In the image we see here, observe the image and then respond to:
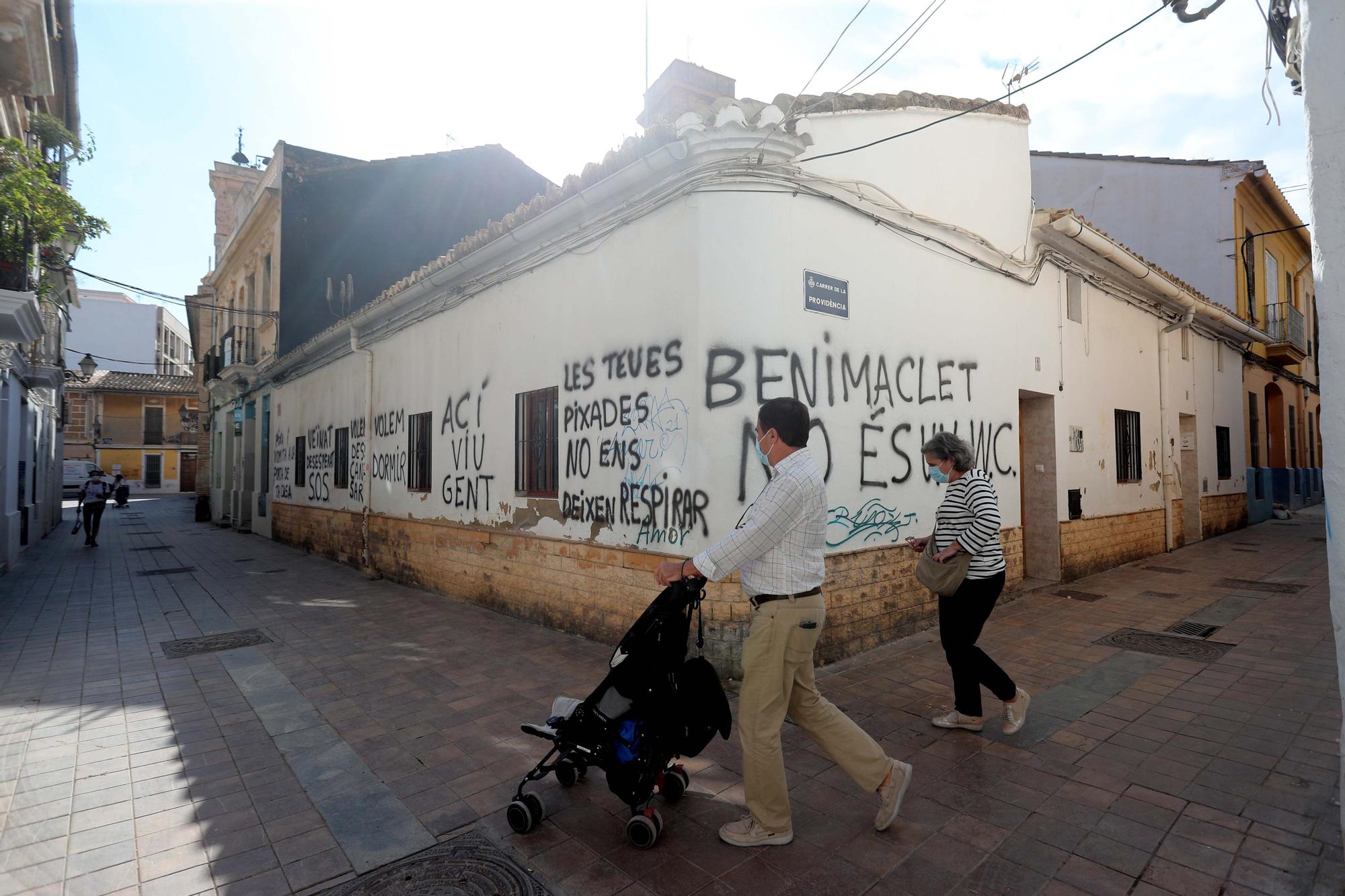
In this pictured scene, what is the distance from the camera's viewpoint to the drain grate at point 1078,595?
7.90m

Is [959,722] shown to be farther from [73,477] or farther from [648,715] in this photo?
[73,477]

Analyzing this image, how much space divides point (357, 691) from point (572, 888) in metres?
3.03

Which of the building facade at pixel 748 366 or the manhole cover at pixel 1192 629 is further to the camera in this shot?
the manhole cover at pixel 1192 629

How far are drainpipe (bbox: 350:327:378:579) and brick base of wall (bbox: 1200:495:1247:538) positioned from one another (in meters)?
14.6

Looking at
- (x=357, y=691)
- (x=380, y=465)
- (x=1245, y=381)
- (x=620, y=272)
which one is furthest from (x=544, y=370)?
(x=1245, y=381)

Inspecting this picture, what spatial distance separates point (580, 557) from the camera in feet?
20.9

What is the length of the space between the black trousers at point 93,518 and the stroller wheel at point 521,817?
1595 cm

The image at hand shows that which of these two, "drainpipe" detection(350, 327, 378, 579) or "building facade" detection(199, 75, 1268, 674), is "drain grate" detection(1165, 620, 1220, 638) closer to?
"building facade" detection(199, 75, 1268, 674)

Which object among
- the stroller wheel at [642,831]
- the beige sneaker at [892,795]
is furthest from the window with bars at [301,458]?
the beige sneaker at [892,795]

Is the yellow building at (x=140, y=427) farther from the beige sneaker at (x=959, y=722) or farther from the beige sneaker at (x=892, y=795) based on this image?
the beige sneaker at (x=892, y=795)

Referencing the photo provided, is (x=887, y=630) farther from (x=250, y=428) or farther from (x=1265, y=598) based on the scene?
(x=250, y=428)

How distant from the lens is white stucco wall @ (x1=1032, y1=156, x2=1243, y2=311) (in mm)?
15211

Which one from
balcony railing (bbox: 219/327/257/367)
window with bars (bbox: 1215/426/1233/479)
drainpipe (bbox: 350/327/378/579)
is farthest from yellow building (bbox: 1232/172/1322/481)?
balcony railing (bbox: 219/327/257/367)

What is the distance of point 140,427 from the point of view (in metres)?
39.9
